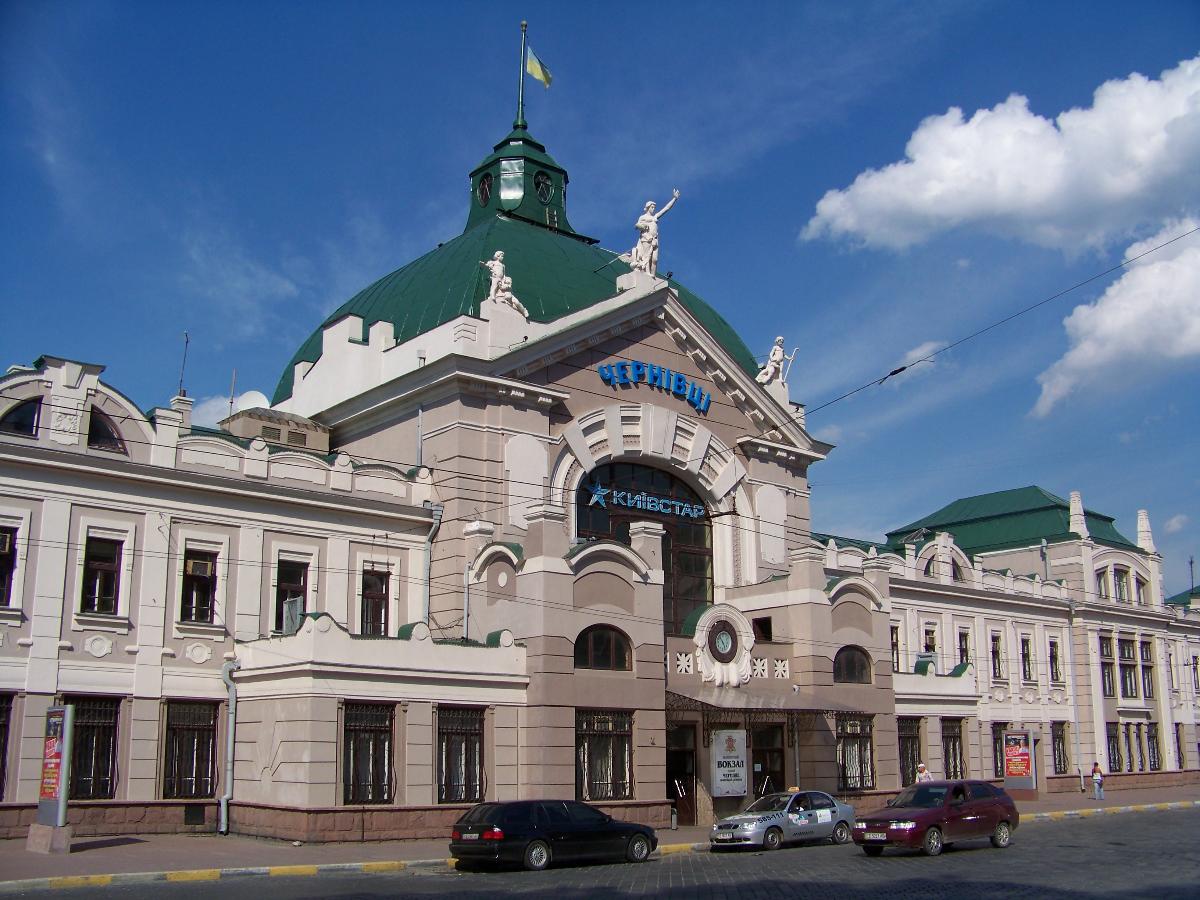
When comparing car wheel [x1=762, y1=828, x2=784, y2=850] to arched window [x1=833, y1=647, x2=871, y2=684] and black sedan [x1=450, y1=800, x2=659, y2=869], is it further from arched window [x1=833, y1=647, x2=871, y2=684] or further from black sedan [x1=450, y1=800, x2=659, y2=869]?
arched window [x1=833, y1=647, x2=871, y2=684]

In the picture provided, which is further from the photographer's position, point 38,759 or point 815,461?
point 815,461

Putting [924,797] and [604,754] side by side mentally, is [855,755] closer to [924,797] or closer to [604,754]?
[604,754]

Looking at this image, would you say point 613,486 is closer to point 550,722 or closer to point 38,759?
point 550,722

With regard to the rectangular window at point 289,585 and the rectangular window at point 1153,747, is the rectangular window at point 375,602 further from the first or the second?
the rectangular window at point 1153,747

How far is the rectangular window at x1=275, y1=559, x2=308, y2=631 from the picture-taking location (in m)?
33.2

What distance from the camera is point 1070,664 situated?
191ft

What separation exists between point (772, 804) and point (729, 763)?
5926mm

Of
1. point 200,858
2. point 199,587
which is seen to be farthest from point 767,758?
point 200,858

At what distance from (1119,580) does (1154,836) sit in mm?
33545

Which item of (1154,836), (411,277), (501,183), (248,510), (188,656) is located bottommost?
(1154,836)

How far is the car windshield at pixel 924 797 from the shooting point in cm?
2775

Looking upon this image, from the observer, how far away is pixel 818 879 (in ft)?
73.5

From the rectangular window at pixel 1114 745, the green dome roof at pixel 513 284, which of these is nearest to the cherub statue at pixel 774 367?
the green dome roof at pixel 513 284

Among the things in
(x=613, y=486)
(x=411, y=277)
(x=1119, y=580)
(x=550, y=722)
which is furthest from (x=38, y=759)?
(x=1119, y=580)
